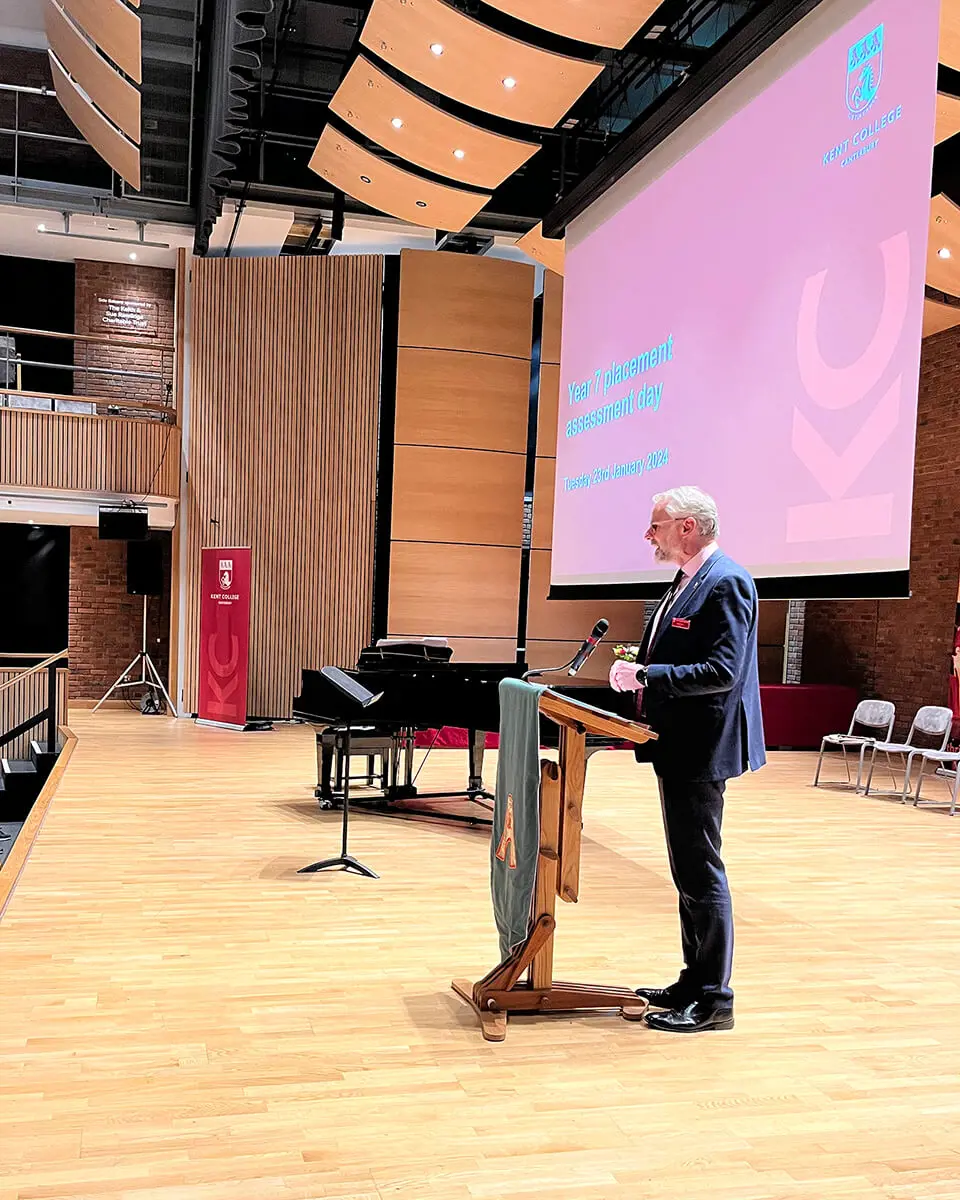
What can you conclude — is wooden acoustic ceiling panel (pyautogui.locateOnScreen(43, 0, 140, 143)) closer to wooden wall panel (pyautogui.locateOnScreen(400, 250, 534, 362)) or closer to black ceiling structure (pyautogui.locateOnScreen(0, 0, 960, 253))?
black ceiling structure (pyautogui.locateOnScreen(0, 0, 960, 253))

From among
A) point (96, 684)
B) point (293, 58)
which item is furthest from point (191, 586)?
point (293, 58)

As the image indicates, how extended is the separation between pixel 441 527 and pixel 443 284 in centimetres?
248

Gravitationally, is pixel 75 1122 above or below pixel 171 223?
below

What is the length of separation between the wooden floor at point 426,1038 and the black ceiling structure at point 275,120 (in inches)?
156

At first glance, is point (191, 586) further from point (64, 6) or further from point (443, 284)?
point (64, 6)

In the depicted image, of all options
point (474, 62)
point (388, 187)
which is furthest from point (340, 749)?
point (388, 187)

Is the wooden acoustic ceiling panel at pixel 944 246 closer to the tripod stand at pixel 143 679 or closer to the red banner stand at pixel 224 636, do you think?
the red banner stand at pixel 224 636

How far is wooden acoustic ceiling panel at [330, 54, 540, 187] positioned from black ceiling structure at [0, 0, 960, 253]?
0.89 feet

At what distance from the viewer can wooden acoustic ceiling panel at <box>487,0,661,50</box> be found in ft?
17.9

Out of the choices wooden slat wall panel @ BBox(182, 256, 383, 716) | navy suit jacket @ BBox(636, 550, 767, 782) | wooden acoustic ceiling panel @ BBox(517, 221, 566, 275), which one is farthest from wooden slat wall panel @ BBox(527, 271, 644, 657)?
navy suit jacket @ BBox(636, 550, 767, 782)

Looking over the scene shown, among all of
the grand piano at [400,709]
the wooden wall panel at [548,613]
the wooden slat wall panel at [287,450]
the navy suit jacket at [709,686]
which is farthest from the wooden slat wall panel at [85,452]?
the navy suit jacket at [709,686]

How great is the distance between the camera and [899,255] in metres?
3.45

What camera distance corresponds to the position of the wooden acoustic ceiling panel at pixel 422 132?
713 centimetres

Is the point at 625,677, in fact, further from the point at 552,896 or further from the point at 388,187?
the point at 388,187
